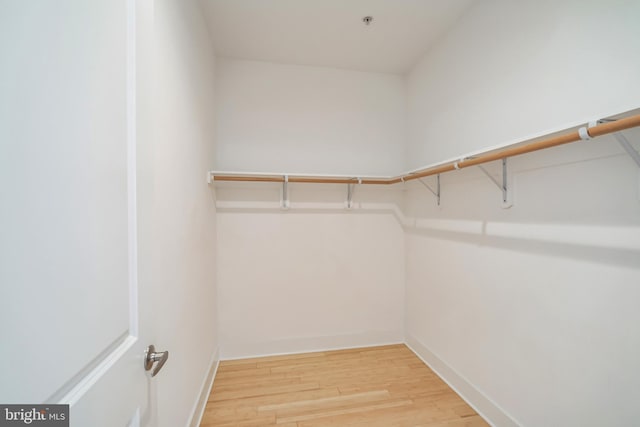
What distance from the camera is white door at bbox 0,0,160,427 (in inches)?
13.0

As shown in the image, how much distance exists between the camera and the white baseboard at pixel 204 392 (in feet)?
4.83

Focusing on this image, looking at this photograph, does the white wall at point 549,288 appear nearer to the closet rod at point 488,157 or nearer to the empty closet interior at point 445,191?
the empty closet interior at point 445,191

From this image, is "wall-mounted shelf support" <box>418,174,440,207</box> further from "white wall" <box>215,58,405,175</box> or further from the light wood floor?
the light wood floor

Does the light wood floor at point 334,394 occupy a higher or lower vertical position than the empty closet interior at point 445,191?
lower

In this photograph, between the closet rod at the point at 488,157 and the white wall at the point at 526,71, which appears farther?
the white wall at the point at 526,71

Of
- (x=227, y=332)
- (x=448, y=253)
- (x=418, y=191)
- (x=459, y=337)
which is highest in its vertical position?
(x=418, y=191)

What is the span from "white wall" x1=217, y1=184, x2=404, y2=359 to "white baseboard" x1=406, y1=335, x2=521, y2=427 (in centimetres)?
37

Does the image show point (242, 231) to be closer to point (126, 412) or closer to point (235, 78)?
point (235, 78)

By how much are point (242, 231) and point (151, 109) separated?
63.4 inches

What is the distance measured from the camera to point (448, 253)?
1.91 m

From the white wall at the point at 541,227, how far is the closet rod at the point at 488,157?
0.28ft

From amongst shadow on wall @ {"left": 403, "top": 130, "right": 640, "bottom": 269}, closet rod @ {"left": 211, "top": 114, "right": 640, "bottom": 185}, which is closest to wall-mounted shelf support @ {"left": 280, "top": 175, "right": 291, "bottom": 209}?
closet rod @ {"left": 211, "top": 114, "right": 640, "bottom": 185}

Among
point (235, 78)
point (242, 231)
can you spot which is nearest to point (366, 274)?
point (242, 231)

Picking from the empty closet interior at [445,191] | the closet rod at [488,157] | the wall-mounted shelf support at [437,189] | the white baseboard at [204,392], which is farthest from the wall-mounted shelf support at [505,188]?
the white baseboard at [204,392]
